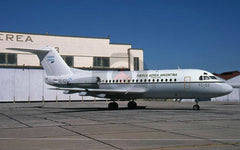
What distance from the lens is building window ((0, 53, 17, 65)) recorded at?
4790 cm

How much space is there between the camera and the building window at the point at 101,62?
54.0m

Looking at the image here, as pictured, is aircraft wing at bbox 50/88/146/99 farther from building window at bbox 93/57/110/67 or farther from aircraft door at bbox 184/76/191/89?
building window at bbox 93/57/110/67

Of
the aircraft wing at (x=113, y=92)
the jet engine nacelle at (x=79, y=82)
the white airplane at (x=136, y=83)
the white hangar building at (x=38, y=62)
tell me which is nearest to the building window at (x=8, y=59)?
the white hangar building at (x=38, y=62)

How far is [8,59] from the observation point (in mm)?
48281

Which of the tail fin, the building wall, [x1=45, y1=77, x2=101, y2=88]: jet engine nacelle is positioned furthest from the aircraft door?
the building wall

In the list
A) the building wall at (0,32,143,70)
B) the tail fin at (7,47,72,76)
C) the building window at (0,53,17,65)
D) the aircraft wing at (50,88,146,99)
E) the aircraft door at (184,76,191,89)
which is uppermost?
the building wall at (0,32,143,70)

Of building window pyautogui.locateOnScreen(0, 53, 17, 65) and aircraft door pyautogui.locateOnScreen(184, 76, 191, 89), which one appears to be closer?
aircraft door pyautogui.locateOnScreen(184, 76, 191, 89)

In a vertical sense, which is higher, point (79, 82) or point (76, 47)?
point (76, 47)

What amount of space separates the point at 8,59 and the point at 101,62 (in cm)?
1604

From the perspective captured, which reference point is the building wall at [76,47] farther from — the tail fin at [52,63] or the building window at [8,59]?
the tail fin at [52,63]

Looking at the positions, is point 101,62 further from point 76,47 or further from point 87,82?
point 87,82

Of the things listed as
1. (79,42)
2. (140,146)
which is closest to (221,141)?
(140,146)

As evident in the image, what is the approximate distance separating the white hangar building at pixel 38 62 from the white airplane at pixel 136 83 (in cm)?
1739

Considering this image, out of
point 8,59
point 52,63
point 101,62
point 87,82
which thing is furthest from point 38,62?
point 87,82
